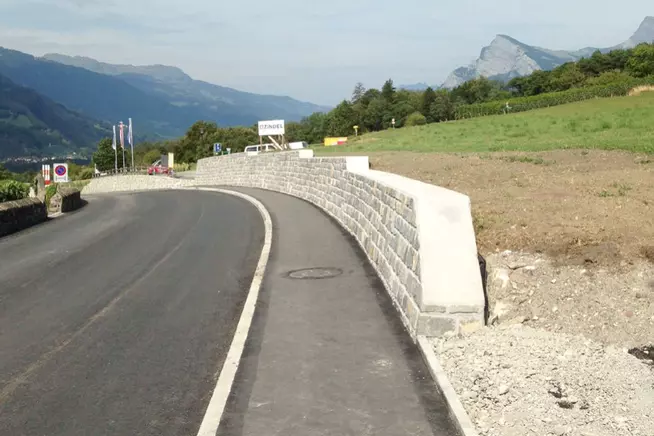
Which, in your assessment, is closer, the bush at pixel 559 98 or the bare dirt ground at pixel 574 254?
the bare dirt ground at pixel 574 254

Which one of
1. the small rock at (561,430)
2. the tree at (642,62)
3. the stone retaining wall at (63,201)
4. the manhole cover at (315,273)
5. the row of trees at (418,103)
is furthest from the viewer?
the row of trees at (418,103)

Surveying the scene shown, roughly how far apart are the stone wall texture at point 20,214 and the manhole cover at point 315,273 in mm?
10164

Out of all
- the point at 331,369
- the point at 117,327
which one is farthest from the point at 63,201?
the point at 331,369

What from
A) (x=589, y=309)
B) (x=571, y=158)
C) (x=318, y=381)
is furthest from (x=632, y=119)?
(x=318, y=381)

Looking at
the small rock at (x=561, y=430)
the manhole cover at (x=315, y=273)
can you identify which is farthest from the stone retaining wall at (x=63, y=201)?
the small rock at (x=561, y=430)

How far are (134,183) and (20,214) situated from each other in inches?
2114

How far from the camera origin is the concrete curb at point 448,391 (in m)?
4.97

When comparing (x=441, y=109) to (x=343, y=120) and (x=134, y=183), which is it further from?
(x=134, y=183)

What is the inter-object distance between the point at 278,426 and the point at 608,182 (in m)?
12.2

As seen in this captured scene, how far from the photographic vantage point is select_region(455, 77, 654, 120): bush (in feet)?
256

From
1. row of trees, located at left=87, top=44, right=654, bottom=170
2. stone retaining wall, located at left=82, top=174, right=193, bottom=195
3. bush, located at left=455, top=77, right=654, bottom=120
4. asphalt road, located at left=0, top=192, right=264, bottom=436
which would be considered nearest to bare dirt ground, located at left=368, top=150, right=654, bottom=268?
asphalt road, located at left=0, top=192, right=264, bottom=436

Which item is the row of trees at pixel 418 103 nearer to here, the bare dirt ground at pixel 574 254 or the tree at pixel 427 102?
the tree at pixel 427 102

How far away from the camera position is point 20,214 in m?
18.8

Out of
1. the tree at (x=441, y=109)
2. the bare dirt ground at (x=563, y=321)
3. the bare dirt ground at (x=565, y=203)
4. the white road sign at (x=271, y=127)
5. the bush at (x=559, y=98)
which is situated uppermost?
the tree at (x=441, y=109)
